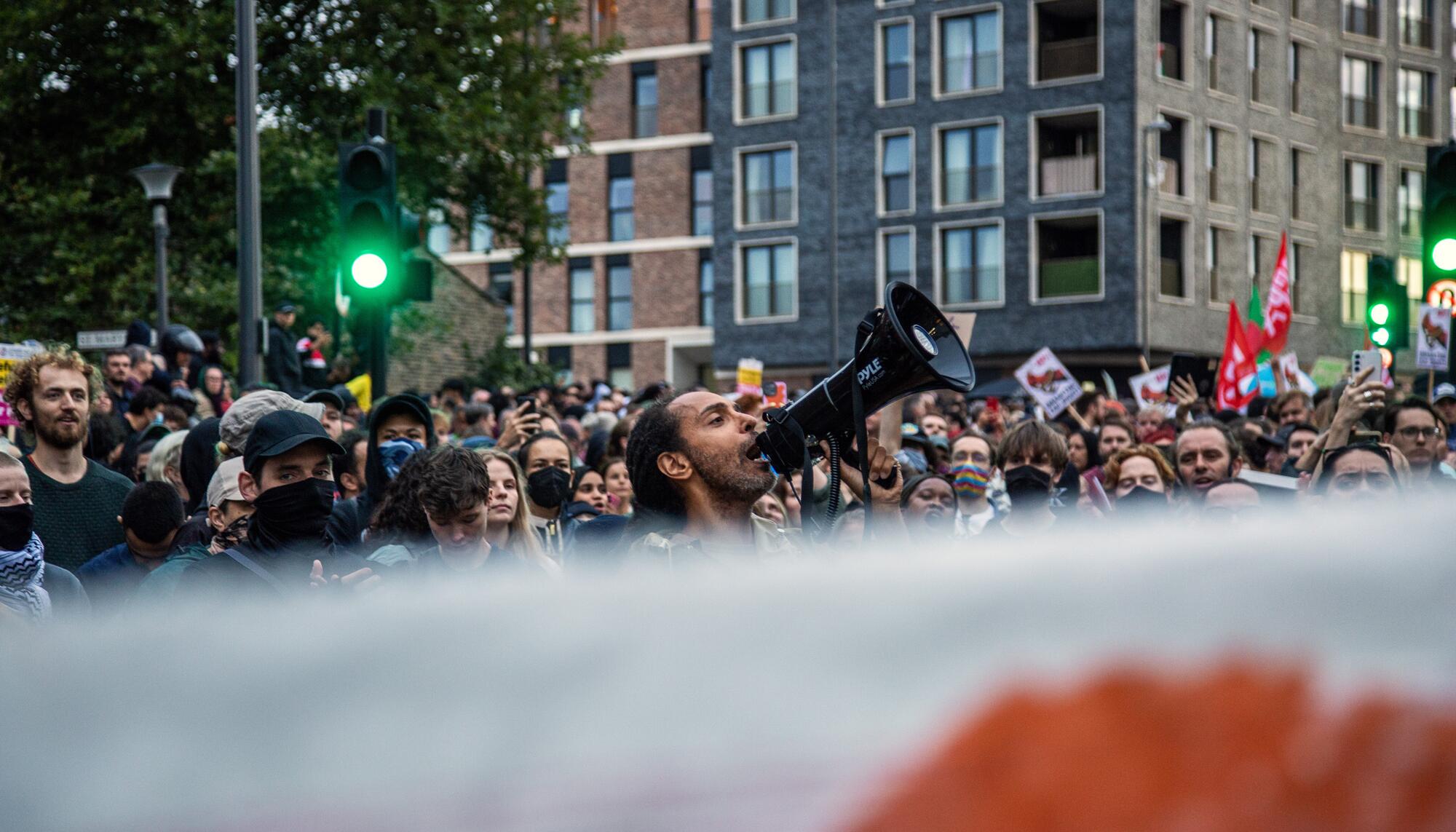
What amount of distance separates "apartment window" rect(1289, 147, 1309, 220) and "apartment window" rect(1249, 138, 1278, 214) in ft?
2.51

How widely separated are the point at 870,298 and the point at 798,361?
2.74 m

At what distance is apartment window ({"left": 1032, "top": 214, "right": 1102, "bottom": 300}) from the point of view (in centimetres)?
3859

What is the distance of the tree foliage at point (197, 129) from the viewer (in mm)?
22672

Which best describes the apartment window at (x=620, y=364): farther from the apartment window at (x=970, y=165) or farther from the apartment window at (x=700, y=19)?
the apartment window at (x=970, y=165)

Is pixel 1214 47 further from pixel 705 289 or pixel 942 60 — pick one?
pixel 705 289

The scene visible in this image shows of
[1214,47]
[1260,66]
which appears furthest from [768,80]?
[1260,66]

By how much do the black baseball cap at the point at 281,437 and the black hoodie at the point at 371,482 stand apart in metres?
1.54

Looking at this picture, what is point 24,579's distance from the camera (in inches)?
167

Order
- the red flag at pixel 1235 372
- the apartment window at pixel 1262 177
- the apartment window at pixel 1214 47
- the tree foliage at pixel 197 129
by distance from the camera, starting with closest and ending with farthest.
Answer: the red flag at pixel 1235 372 → the tree foliage at pixel 197 129 → the apartment window at pixel 1214 47 → the apartment window at pixel 1262 177

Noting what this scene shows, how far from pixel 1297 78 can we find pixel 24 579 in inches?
1594

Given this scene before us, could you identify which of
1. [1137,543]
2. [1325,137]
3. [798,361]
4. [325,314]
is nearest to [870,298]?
[798,361]

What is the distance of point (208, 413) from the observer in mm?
11492

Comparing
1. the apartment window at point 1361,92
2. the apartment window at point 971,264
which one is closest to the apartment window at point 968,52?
the apartment window at point 971,264

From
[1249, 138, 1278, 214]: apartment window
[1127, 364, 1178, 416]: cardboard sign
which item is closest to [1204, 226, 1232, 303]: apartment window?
[1249, 138, 1278, 214]: apartment window
